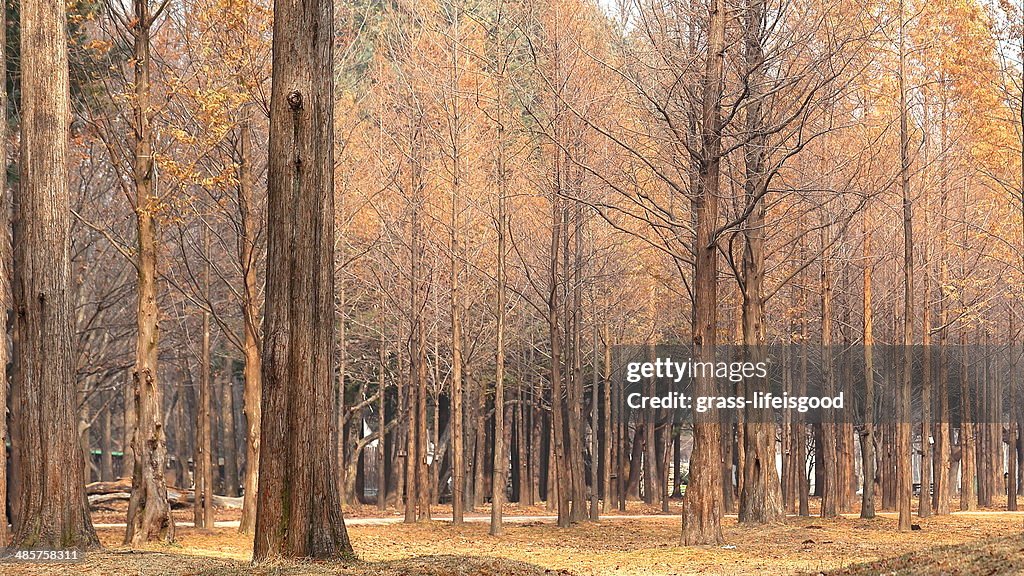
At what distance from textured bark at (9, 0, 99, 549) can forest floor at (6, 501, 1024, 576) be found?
2.40 ft

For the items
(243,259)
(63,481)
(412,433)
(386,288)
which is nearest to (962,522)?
(412,433)

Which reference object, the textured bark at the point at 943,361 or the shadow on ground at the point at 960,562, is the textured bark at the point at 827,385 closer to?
the textured bark at the point at 943,361

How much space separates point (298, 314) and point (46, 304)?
3.94 m

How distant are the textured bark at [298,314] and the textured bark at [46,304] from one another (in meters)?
3.50

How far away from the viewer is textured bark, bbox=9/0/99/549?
39.4ft

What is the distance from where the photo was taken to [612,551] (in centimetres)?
1617

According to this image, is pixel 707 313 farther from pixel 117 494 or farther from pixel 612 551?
pixel 117 494

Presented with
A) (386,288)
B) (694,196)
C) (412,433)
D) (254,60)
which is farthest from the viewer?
(386,288)

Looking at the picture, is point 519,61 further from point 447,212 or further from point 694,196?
point 694,196

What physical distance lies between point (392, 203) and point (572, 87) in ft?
16.2

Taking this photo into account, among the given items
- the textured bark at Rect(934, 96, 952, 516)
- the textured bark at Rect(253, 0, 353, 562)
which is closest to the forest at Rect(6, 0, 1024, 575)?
the textured bark at Rect(253, 0, 353, 562)

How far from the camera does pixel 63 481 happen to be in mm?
12039

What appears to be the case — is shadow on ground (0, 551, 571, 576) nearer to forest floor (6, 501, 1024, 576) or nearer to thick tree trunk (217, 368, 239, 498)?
forest floor (6, 501, 1024, 576)

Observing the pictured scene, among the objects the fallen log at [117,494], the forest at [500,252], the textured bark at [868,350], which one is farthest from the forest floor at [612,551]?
the fallen log at [117,494]
